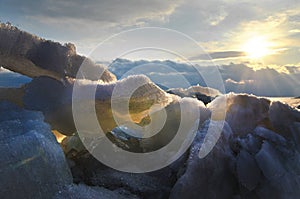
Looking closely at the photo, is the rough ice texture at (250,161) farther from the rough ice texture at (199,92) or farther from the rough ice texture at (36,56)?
the rough ice texture at (199,92)

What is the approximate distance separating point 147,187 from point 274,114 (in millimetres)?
2170

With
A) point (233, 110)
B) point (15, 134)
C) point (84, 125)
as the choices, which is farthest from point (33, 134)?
point (233, 110)

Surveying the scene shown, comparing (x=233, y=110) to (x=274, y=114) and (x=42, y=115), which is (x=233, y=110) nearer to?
(x=274, y=114)

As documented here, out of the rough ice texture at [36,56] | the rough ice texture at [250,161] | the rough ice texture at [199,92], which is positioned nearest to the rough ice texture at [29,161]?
the rough ice texture at [36,56]

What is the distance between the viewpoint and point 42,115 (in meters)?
4.82

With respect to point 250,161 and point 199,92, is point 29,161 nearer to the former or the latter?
point 250,161

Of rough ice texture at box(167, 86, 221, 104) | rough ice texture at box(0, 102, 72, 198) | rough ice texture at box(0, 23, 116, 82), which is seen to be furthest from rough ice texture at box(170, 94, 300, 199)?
rough ice texture at box(167, 86, 221, 104)

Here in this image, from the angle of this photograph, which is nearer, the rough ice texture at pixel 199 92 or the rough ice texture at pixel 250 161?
the rough ice texture at pixel 250 161

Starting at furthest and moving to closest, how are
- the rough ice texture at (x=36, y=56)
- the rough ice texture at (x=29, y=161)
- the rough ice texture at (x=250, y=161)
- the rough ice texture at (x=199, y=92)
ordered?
the rough ice texture at (x=199, y=92)
the rough ice texture at (x=36, y=56)
the rough ice texture at (x=250, y=161)
the rough ice texture at (x=29, y=161)

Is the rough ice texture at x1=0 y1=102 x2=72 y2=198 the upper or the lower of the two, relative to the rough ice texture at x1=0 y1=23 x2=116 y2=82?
lower

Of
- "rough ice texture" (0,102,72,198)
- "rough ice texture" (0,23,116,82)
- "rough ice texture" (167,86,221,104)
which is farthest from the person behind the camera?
"rough ice texture" (167,86,221,104)

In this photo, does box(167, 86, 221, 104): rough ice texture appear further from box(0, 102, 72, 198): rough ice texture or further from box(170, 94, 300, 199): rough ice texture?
box(0, 102, 72, 198): rough ice texture

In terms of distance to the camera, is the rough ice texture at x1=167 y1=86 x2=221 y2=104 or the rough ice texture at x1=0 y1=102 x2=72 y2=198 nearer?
the rough ice texture at x1=0 y1=102 x2=72 y2=198

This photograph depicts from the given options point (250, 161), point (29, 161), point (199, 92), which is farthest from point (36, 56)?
point (199, 92)
